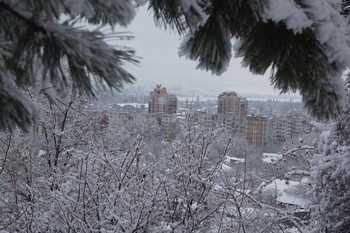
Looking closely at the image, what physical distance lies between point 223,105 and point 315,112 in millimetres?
29563

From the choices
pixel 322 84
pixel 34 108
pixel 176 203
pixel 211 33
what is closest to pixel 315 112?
pixel 322 84

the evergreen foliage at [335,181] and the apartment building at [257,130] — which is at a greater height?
the evergreen foliage at [335,181]

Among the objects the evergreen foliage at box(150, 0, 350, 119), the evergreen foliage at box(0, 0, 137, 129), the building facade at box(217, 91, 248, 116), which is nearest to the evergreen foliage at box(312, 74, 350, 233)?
the evergreen foliage at box(150, 0, 350, 119)

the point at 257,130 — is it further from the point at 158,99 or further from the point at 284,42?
the point at 284,42

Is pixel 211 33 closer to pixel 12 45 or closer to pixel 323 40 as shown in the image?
pixel 323 40

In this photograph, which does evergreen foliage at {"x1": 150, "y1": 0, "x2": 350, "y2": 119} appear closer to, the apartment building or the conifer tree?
the conifer tree

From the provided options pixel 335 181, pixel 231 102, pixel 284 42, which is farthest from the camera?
pixel 231 102

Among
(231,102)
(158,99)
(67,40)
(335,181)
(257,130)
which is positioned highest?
(67,40)

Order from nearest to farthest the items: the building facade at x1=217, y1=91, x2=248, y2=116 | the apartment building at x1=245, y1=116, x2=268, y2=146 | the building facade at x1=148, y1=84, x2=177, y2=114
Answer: the building facade at x1=148, y1=84, x2=177, y2=114
the building facade at x1=217, y1=91, x2=248, y2=116
the apartment building at x1=245, y1=116, x2=268, y2=146

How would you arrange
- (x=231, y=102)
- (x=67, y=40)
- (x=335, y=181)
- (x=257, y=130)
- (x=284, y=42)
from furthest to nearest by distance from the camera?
(x=257, y=130), (x=231, y=102), (x=335, y=181), (x=284, y=42), (x=67, y=40)

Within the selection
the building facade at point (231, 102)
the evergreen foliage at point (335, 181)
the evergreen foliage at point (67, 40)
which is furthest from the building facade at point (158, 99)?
the evergreen foliage at point (67, 40)

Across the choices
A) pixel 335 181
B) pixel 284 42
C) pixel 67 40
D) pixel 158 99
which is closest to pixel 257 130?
pixel 158 99

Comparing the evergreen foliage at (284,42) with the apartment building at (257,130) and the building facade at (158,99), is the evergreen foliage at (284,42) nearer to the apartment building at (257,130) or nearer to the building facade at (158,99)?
the building facade at (158,99)

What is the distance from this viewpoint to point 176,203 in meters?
6.07
